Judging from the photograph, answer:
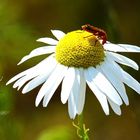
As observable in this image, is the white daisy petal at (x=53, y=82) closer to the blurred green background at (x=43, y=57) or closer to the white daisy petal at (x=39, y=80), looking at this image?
the white daisy petal at (x=39, y=80)

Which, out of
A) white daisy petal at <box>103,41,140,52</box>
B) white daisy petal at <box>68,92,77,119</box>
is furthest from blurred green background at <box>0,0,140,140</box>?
white daisy petal at <box>68,92,77,119</box>

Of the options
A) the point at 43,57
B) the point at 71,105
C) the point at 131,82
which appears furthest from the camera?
the point at 43,57

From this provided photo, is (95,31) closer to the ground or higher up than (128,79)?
higher up

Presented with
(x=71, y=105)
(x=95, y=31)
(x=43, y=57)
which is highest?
(x=95, y=31)

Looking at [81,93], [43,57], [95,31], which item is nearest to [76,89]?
[81,93]

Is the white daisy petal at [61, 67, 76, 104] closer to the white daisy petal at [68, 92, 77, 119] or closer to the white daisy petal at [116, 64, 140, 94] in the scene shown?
the white daisy petal at [68, 92, 77, 119]

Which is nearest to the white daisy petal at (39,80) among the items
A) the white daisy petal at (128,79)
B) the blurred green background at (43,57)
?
the white daisy petal at (128,79)

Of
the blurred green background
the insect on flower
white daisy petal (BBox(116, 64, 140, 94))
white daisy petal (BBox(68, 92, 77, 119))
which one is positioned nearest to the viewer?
white daisy petal (BBox(68, 92, 77, 119))

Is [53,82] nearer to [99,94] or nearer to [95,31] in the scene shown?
[99,94]
